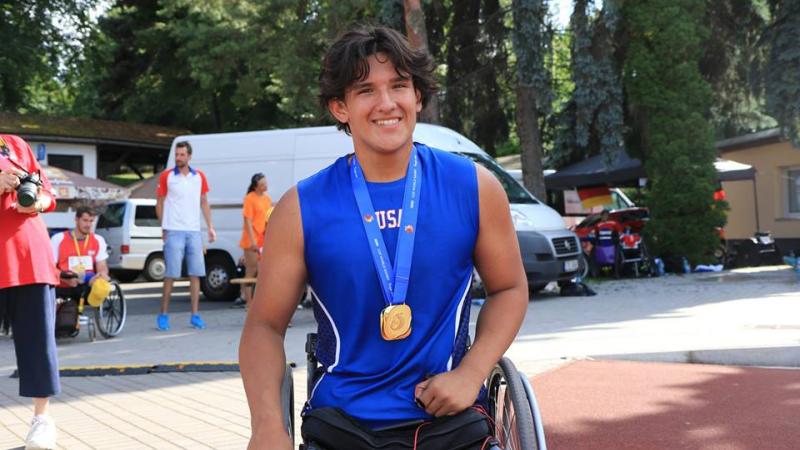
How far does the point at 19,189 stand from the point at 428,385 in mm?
3747

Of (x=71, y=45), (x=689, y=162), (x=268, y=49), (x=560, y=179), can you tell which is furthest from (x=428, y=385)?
(x=71, y=45)

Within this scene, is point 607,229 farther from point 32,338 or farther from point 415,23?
point 32,338

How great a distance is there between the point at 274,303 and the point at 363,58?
0.75 metres

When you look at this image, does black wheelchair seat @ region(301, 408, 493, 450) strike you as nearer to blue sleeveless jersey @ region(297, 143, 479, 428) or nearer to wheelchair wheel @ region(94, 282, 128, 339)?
blue sleeveless jersey @ region(297, 143, 479, 428)

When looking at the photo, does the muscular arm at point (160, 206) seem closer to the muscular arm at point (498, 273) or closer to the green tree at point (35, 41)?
the muscular arm at point (498, 273)

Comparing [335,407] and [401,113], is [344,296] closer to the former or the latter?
[335,407]

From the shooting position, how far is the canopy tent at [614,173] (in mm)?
24797

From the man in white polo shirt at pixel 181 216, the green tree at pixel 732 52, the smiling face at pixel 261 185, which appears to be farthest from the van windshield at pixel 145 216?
the green tree at pixel 732 52

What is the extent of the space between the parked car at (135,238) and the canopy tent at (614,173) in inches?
417

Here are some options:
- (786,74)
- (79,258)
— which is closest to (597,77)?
(786,74)

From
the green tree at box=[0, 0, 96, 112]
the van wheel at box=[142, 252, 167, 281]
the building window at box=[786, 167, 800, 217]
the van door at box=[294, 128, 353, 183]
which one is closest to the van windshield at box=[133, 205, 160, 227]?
the van wheel at box=[142, 252, 167, 281]

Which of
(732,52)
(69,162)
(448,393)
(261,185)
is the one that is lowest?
(448,393)

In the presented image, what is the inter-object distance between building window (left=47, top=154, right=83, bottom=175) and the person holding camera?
30.3m

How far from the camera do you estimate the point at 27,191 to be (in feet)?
18.7
